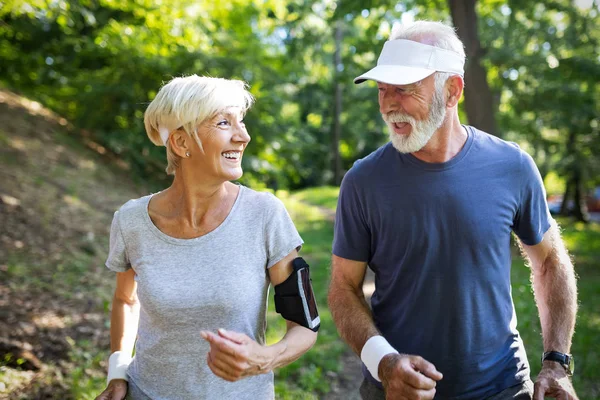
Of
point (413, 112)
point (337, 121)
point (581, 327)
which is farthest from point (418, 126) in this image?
point (337, 121)

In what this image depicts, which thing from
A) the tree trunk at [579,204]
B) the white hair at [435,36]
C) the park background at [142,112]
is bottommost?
the tree trunk at [579,204]

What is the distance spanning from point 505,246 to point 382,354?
731mm

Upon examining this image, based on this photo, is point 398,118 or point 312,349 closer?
point 398,118

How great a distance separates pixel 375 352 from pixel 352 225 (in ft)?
1.89

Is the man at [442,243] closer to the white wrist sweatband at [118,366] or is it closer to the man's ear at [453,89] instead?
the man's ear at [453,89]

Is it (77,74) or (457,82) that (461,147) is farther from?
(77,74)

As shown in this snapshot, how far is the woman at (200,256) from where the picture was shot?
92.0 inches

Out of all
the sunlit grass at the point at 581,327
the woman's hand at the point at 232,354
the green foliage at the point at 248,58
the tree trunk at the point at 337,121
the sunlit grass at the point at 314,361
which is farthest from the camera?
the tree trunk at the point at 337,121

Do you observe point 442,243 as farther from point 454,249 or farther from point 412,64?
point 412,64

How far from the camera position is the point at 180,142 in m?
2.48

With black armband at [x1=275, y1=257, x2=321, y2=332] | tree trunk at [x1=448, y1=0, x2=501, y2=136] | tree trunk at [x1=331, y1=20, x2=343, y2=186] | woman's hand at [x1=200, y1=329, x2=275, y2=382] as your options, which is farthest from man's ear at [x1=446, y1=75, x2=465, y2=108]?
tree trunk at [x1=331, y1=20, x2=343, y2=186]

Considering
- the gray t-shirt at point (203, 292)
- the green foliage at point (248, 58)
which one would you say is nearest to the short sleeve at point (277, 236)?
the gray t-shirt at point (203, 292)

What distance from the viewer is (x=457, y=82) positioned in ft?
9.02

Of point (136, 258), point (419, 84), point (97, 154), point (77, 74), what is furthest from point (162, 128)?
point (77, 74)
